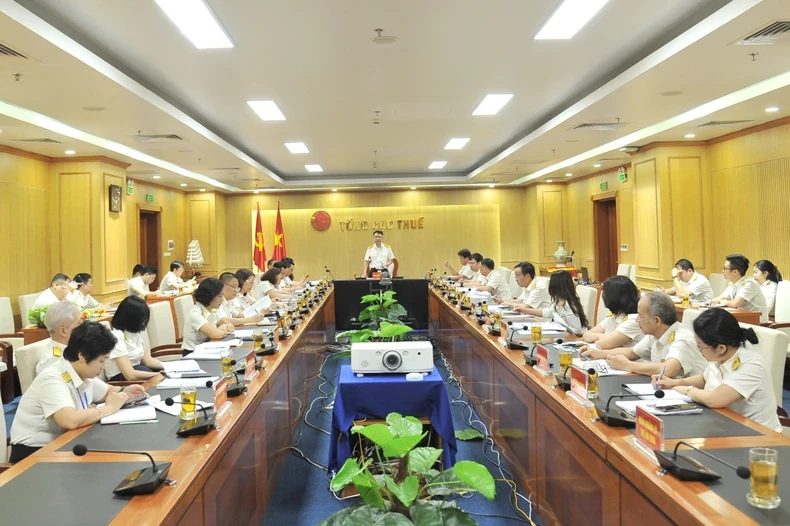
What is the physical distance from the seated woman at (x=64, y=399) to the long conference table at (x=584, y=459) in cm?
174

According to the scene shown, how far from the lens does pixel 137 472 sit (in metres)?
1.46

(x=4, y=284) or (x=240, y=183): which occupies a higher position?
(x=240, y=183)

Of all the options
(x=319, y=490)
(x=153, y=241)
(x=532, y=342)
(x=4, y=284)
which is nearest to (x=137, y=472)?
(x=319, y=490)

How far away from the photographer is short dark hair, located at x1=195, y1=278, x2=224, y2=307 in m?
3.99

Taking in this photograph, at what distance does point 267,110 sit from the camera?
5910 millimetres

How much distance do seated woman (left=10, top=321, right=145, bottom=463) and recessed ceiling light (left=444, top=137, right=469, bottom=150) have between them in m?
6.51

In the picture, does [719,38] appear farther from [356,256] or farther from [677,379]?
[356,256]

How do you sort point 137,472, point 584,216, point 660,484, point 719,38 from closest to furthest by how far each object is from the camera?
point 660,484 < point 137,472 < point 719,38 < point 584,216

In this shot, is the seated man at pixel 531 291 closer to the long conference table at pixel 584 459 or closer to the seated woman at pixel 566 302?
the seated woman at pixel 566 302

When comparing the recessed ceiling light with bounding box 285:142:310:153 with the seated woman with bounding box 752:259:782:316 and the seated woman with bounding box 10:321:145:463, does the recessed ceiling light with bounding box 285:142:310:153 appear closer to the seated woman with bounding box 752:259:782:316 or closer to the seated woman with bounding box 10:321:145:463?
the seated woman with bounding box 752:259:782:316

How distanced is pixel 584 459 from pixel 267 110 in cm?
511

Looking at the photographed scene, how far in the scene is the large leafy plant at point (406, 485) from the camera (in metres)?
1.16

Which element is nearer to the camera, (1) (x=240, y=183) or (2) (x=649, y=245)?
(2) (x=649, y=245)

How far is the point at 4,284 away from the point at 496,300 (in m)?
5.68
